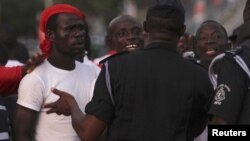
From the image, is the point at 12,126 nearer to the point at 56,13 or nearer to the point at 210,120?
the point at 56,13

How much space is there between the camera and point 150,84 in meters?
5.64

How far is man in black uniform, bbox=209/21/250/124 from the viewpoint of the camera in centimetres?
560

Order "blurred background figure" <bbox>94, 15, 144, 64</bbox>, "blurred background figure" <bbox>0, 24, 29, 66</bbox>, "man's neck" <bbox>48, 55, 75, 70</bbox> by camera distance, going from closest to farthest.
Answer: "man's neck" <bbox>48, 55, 75, 70</bbox> → "blurred background figure" <bbox>94, 15, 144, 64</bbox> → "blurred background figure" <bbox>0, 24, 29, 66</bbox>

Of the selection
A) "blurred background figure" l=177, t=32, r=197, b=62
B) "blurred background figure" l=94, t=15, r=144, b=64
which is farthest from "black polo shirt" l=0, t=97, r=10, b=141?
"blurred background figure" l=177, t=32, r=197, b=62

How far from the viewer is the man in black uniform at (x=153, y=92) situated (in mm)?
5633

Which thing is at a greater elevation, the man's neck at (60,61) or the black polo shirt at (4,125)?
the man's neck at (60,61)

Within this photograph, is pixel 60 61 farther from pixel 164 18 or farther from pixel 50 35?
pixel 164 18

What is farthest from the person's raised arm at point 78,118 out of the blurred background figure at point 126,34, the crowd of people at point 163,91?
the blurred background figure at point 126,34

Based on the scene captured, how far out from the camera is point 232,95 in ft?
18.4

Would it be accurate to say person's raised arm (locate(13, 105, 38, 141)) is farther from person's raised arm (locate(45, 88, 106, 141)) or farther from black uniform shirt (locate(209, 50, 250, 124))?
black uniform shirt (locate(209, 50, 250, 124))

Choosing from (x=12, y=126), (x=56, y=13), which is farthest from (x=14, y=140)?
(x=56, y=13)

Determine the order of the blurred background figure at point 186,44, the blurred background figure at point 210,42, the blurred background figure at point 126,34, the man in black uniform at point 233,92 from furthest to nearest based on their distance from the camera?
1. the blurred background figure at point 186,44
2. the blurred background figure at point 210,42
3. the blurred background figure at point 126,34
4. the man in black uniform at point 233,92

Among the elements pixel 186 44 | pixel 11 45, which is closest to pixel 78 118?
pixel 186 44

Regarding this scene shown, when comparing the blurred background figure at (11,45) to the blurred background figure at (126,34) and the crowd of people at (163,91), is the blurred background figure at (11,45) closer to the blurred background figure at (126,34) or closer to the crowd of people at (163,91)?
the blurred background figure at (126,34)
